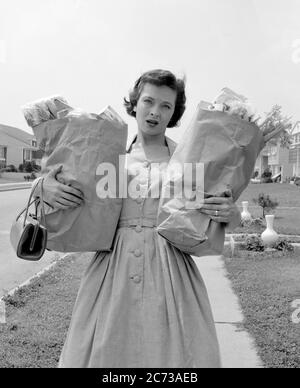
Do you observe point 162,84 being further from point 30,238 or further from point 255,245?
point 255,245

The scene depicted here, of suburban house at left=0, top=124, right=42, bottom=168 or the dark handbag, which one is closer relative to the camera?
the dark handbag

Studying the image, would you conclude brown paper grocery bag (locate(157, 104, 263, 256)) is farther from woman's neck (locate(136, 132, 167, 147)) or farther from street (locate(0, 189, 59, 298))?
street (locate(0, 189, 59, 298))

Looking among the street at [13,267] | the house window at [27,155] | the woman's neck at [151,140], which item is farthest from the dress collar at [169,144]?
the house window at [27,155]

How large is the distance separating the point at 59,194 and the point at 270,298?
4348 mm

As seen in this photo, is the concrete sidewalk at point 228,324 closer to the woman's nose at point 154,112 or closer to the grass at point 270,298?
the grass at point 270,298

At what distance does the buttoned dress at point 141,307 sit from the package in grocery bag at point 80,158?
0.11 m

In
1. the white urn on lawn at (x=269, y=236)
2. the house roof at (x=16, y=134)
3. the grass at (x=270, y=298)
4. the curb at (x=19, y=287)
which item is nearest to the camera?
the grass at (x=270, y=298)

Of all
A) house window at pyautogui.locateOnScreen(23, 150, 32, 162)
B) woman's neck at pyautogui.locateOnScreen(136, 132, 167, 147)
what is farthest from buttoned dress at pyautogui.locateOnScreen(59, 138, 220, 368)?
house window at pyautogui.locateOnScreen(23, 150, 32, 162)

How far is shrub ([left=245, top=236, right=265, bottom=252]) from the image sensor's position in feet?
29.6

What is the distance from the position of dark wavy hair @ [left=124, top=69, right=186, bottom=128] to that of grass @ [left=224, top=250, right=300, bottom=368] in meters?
2.35

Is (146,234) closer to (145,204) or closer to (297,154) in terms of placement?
(145,204)

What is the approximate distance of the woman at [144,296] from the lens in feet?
6.48

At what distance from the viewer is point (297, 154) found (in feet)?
159
